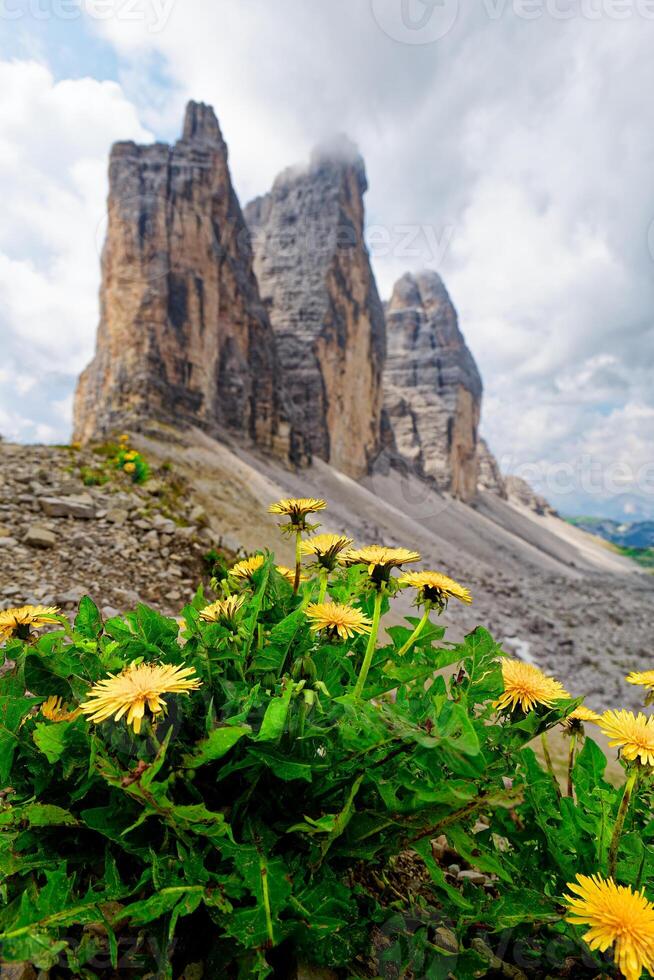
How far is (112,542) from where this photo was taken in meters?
6.29

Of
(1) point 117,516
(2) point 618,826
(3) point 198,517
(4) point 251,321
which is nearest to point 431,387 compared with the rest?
(4) point 251,321

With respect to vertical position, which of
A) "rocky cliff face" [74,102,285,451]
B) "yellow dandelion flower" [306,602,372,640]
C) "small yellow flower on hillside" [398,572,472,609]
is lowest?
"yellow dandelion flower" [306,602,372,640]

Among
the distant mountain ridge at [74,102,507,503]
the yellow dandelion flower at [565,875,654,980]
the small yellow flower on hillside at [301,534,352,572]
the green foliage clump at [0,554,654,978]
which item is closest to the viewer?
the yellow dandelion flower at [565,875,654,980]

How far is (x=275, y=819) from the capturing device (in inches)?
55.7

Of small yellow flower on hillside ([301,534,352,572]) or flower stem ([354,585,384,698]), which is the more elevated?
small yellow flower on hillside ([301,534,352,572])

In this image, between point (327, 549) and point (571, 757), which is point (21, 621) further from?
point (571, 757)

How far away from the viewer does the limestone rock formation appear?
97812 mm

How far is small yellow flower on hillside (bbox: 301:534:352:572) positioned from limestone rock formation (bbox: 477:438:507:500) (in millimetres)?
97924

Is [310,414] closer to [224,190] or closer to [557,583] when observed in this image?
[224,190]

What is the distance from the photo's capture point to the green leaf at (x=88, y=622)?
1.88 metres

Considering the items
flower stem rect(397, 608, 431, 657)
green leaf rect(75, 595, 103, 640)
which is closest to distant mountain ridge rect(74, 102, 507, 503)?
green leaf rect(75, 595, 103, 640)

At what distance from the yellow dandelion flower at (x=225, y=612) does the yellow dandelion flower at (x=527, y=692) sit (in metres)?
0.91

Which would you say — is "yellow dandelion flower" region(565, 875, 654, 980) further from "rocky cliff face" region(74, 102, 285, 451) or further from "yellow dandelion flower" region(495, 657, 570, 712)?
"rocky cliff face" region(74, 102, 285, 451)

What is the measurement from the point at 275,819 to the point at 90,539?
18.4 feet
